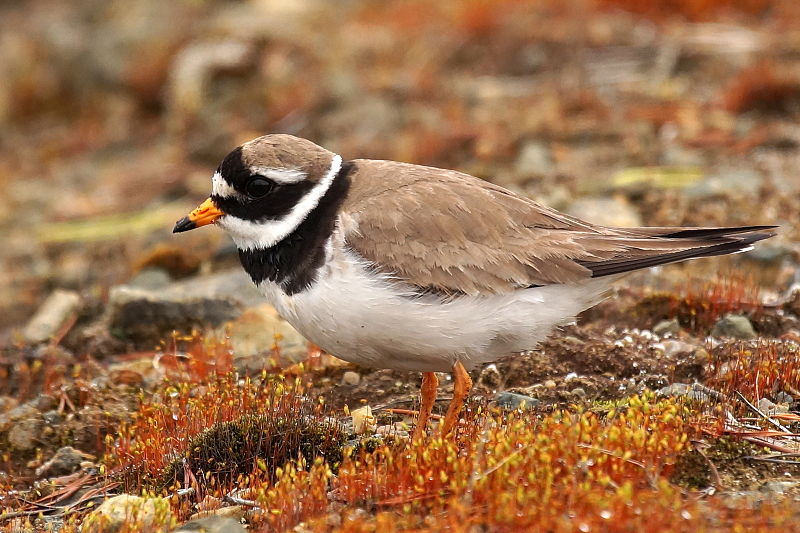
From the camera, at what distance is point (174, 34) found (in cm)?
1733

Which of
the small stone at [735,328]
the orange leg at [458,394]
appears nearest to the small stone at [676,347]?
the small stone at [735,328]

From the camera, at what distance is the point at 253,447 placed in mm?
6203

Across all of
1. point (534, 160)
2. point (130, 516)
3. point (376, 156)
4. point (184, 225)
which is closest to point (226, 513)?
point (130, 516)

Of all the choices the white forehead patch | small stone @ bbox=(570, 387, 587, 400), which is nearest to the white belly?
small stone @ bbox=(570, 387, 587, 400)

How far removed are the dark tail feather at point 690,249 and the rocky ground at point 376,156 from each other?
0.80m

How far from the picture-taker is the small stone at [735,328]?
7.55 meters

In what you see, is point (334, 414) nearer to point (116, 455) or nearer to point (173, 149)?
point (116, 455)

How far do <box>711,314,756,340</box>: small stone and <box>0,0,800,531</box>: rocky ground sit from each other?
0.03 m

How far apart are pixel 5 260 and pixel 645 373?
8.81 meters

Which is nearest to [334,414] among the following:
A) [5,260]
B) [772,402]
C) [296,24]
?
[772,402]

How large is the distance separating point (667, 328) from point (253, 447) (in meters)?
3.39

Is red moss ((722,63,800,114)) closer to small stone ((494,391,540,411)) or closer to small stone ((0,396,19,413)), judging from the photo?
small stone ((494,391,540,411))

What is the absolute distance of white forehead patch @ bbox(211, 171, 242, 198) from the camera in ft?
22.2

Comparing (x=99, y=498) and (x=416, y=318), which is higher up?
(x=416, y=318)
